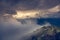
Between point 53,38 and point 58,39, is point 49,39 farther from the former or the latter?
point 58,39

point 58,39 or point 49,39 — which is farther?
point 58,39

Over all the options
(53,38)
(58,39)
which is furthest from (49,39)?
(58,39)

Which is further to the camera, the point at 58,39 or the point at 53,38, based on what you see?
the point at 58,39
